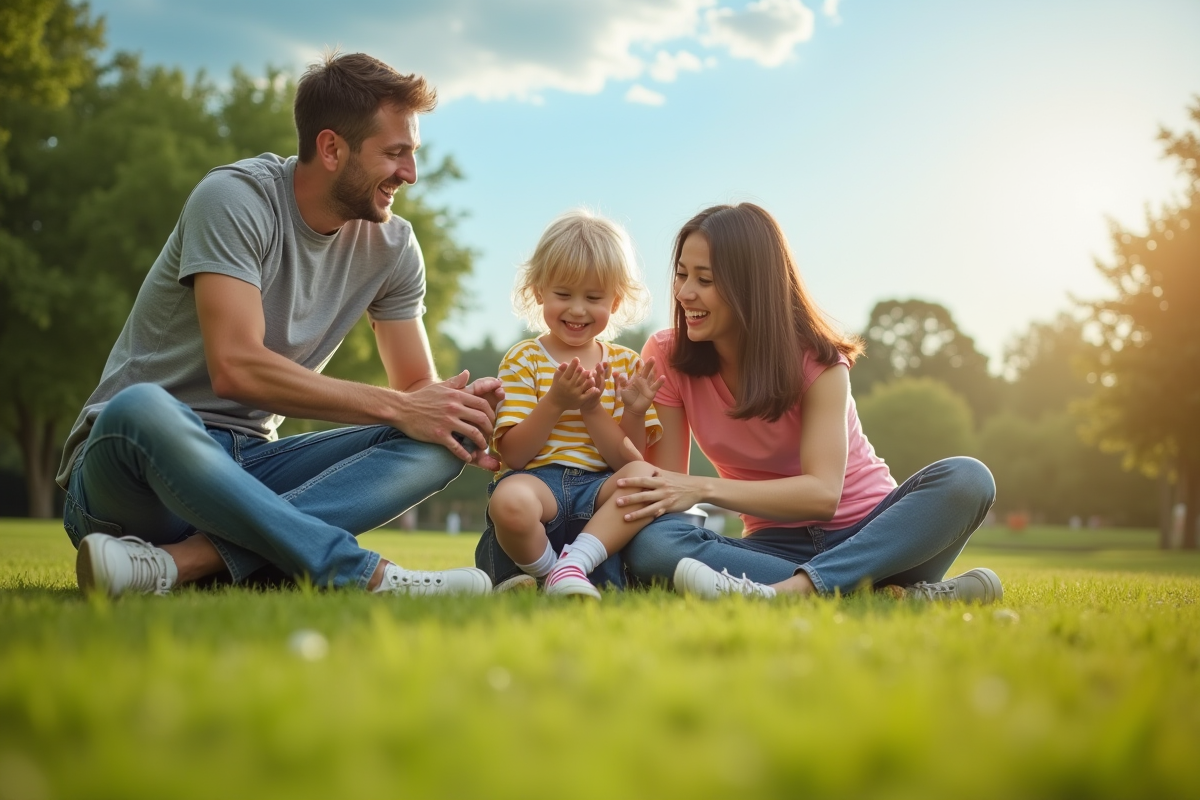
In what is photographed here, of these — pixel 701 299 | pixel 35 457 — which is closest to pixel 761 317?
pixel 701 299

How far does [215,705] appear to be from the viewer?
5.12 feet

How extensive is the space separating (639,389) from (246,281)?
1.81 metres

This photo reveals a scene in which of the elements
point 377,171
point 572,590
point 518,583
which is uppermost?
point 377,171

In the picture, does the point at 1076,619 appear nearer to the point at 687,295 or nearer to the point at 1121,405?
the point at 687,295

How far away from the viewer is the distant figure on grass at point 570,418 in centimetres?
420

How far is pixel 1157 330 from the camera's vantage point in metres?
23.2

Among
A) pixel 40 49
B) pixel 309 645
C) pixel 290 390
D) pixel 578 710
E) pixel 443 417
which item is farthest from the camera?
pixel 40 49

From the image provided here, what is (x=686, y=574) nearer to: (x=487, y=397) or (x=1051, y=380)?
(x=487, y=397)

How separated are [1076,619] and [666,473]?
1.76 m

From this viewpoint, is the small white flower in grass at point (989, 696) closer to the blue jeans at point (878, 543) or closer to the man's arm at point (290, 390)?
the blue jeans at point (878, 543)

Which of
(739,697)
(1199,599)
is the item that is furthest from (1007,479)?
(739,697)

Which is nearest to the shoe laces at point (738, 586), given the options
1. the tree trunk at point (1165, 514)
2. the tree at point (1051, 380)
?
the tree trunk at point (1165, 514)

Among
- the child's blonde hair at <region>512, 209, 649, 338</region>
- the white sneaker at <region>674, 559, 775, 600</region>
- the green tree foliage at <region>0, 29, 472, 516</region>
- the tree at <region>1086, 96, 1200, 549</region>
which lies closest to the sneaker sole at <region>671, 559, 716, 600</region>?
the white sneaker at <region>674, 559, 775, 600</region>

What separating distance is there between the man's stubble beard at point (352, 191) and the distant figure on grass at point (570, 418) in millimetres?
882
